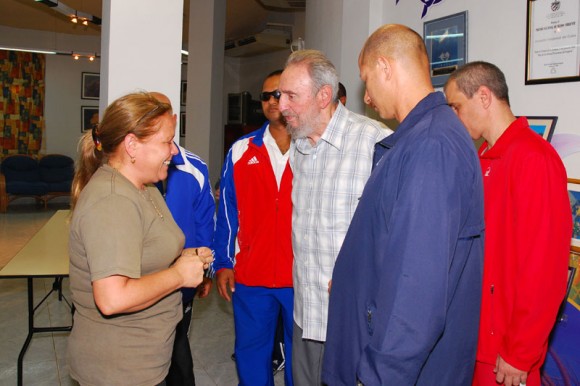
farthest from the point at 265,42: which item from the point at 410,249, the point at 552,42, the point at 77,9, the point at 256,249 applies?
the point at 410,249

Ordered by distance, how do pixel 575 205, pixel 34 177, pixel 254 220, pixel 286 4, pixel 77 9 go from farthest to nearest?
1. pixel 34 177
2. pixel 77 9
3. pixel 286 4
4. pixel 254 220
5. pixel 575 205

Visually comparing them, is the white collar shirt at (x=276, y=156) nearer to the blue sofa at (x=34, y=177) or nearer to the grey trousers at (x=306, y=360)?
the grey trousers at (x=306, y=360)

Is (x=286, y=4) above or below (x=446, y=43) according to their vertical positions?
above

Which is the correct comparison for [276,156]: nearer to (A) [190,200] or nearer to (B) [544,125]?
(A) [190,200]

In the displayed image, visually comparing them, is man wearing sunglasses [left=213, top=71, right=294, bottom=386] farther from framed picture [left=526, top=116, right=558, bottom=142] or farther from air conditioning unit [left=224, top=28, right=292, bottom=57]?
air conditioning unit [left=224, top=28, right=292, bottom=57]

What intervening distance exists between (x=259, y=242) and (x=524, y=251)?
4.28 feet

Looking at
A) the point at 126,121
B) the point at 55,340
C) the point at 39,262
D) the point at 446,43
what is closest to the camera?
the point at 126,121

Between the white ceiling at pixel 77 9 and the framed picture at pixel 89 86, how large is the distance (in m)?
0.98

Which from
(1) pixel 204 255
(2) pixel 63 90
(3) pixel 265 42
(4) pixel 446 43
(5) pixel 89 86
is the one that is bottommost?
(1) pixel 204 255

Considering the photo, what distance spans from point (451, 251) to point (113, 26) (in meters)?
2.31

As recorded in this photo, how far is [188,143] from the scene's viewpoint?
7.69m

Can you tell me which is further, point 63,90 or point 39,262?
point 63,90

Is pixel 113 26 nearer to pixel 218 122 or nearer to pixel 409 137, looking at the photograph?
pixel 409 137

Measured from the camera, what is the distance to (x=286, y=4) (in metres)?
9.47
